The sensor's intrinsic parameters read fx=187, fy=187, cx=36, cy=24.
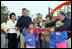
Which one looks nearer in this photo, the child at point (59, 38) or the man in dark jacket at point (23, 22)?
the child at point (59, 38)

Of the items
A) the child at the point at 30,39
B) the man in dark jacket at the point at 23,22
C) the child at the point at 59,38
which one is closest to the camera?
the child at the point at 59,38

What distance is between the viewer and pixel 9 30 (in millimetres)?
7207

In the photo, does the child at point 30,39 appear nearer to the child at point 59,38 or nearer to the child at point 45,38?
the child at point 45,38

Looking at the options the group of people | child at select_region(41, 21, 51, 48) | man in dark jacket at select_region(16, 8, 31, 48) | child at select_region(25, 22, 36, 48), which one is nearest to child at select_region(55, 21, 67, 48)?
the group of people

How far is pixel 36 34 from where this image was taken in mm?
6648

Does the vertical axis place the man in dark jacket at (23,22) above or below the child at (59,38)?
above

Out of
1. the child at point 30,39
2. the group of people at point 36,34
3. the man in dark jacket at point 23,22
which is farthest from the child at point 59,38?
the man in dark jacket at point 23,22

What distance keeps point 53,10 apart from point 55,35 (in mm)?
8200

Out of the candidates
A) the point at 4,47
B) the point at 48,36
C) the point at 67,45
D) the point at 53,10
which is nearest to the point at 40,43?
the point at 48,36

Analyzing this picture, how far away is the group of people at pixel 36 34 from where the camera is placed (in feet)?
21.1

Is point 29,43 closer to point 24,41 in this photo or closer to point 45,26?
point 24,41

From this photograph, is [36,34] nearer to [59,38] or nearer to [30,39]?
[30,39]

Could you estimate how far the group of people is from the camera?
6.42 meters

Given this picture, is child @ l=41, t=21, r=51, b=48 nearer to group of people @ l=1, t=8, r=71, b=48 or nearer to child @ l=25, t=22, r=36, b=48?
group of people @ l=1, t=8, r=71, b=48
